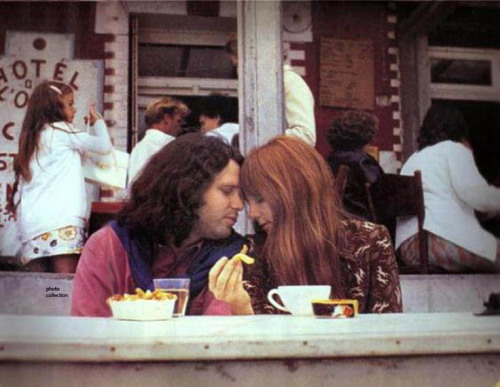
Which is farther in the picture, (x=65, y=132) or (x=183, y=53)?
(x=183, y=53)

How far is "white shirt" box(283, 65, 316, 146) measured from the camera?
2.69m

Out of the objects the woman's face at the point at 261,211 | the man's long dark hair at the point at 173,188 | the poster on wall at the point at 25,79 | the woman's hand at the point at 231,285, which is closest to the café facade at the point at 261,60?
the poster on wall at the point at 25,79

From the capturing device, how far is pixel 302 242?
204cm

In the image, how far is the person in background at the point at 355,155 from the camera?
2633mm

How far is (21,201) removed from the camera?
2525 millimetres

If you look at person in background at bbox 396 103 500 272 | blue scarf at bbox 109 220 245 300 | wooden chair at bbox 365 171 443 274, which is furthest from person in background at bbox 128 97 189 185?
person in background at bbox 396 103 500 272

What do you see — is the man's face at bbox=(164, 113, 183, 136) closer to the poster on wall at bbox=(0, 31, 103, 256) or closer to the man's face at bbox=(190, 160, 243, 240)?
the poster on wall at bbox=(0, 31, 103, 256)

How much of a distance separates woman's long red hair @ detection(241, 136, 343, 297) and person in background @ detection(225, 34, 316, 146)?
54 centimetres

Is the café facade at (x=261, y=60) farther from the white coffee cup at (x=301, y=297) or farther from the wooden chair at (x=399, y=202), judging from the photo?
the white coffee cup at (x=301, y=297)

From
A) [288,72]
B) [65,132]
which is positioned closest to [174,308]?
[65,132]

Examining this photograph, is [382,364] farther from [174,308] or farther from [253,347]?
[174,308]

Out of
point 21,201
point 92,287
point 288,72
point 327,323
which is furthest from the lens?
point 288,72

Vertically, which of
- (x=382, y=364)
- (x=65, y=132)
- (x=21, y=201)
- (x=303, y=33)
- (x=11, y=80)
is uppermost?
(x=303, y=33)

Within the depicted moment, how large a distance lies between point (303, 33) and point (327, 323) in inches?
66.2
